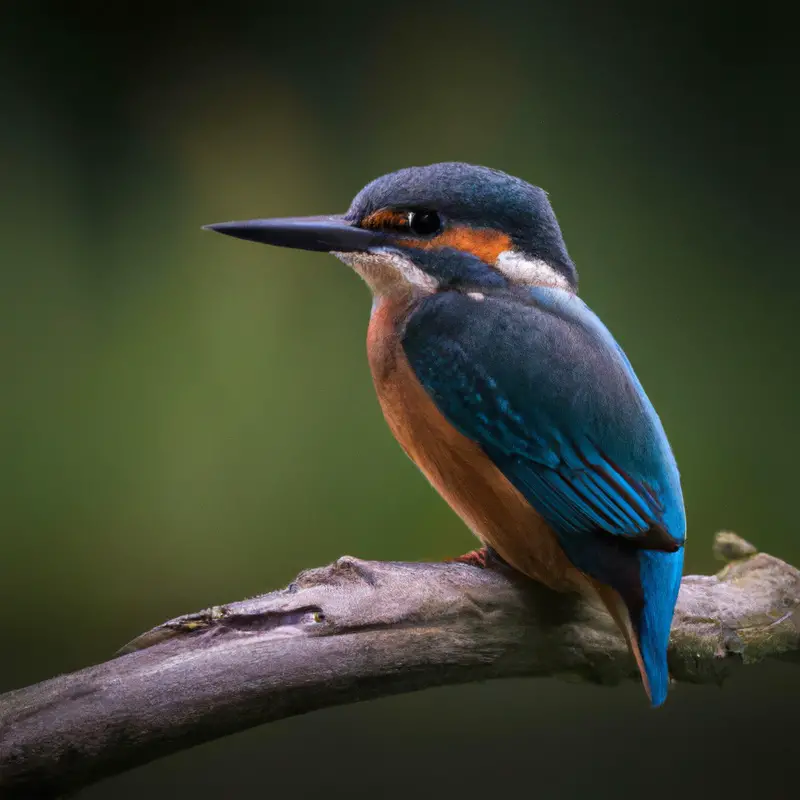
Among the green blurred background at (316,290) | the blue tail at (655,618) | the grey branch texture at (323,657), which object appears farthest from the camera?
the green blurred background at (316,290)

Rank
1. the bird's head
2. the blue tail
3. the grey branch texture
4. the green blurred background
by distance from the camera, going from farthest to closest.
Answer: the green blurred background → the bird's head → the blue tail → the grey branch texture

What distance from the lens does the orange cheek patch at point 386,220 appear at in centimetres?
125

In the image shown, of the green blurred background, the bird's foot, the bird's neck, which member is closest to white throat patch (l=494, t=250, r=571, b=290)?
the bird's neck

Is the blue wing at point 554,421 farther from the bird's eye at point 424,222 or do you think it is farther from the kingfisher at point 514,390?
the bird's eye at point 424,222

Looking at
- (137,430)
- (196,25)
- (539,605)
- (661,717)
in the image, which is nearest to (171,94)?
(196,25)

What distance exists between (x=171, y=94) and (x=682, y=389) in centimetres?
132

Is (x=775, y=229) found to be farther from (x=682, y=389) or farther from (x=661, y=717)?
(x=661, y=717)

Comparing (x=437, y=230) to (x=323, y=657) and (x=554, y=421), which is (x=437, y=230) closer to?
(x=554, y=421)

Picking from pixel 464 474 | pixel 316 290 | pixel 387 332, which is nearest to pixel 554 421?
pixel 464 474

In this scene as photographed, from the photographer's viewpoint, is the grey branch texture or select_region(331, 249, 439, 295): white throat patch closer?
the grey branch texture

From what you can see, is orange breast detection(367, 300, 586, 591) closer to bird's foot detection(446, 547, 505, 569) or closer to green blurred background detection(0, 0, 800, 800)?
bird's foot detection(446, 547, 505, 569)

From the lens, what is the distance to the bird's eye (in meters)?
1.25

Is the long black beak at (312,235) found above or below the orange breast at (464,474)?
above

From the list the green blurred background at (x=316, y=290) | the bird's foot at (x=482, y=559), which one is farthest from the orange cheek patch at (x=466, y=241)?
the green blurred background at (x=316, y=290)
